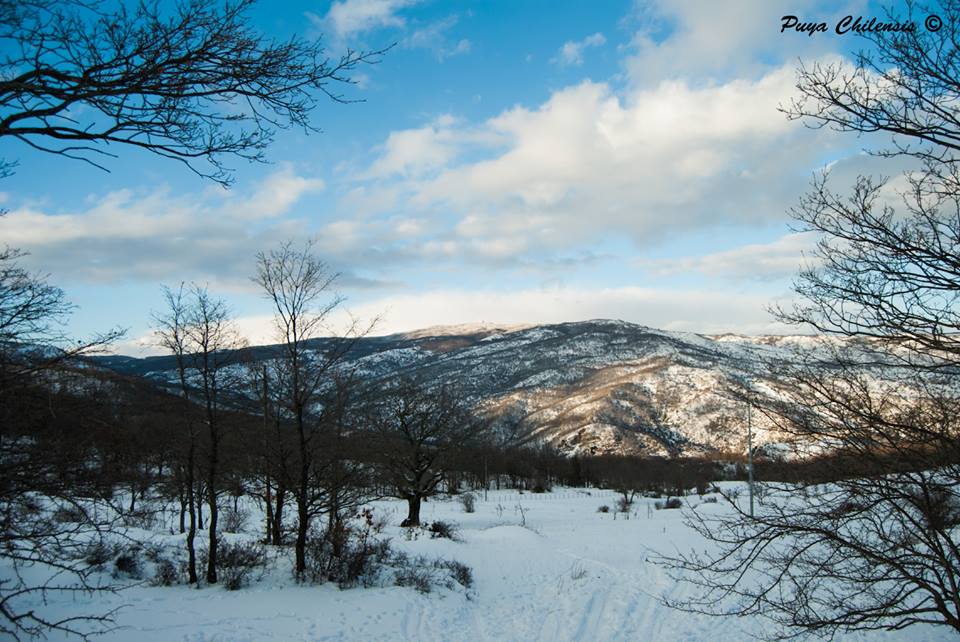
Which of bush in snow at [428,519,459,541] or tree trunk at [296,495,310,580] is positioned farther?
bush in snow at [428,519,459,541]

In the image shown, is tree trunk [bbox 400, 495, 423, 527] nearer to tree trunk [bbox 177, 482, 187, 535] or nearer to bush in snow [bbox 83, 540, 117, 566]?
tree trunk [bbox 177, 482, 187, 535]

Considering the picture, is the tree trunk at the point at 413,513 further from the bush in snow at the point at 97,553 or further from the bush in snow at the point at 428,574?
the bush in snow at the point at 97,553

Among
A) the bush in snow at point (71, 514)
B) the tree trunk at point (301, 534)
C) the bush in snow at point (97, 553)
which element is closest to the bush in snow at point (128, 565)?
the bush in snow at point (97, 553)

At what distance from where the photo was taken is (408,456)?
94.2 feet

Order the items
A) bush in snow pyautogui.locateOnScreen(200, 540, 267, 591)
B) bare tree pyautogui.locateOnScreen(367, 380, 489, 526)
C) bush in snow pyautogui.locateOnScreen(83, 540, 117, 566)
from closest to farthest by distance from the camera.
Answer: bush in snow pyautogui.locateOnScreen(83, 540, 117, 566)
bush in snow pyautogui.locateOnScreen(200, 540, 267, 591)
bare tree pyautogui.locateOnScreen(367, 380, 489, 526)

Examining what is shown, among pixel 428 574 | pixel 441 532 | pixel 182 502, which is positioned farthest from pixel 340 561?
pixel 182 502

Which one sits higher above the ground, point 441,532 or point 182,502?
point 182,502

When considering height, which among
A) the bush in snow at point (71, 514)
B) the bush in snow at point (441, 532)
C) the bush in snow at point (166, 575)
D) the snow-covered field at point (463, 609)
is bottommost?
the bush in snow at point (441, 532)

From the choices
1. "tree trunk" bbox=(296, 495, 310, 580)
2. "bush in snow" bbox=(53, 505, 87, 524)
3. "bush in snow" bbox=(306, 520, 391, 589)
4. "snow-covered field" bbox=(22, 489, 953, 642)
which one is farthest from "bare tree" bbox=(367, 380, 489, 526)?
"bush in snow" bbox=(53, 505, 87, 524)

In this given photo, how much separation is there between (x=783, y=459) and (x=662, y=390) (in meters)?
140

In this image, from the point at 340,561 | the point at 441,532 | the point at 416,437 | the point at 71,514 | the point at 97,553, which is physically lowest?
the point at 441,532

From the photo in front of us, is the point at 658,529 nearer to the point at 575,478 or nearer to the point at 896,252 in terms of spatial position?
the point at 896,252

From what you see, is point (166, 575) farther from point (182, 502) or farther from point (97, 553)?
point (182, 502)

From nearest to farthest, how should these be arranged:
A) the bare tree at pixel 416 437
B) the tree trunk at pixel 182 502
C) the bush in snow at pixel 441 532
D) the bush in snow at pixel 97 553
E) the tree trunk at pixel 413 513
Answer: the bush in snow at pixel 97 553 → the tree trunk at pixel 182 502 → the bush in snow at pixel 441 532 → the tree trunk at pixel 413 513 → the bare tree at pixel 416 437
